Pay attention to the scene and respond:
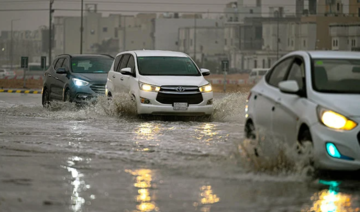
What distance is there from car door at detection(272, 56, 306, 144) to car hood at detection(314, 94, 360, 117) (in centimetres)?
25

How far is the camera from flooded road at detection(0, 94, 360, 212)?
8.19m

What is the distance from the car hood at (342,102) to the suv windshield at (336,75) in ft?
0.78

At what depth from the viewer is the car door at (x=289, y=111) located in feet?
33.5

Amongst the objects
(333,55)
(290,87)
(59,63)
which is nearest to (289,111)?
(290,87)

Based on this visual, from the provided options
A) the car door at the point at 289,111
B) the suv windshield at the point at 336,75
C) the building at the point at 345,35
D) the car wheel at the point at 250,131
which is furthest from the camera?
the building at the point at 345,35

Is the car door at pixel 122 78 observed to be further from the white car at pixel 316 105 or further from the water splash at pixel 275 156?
the water splash at pixel 275 156

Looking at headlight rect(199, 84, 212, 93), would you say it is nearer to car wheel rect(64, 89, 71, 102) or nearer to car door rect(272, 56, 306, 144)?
car wheel rect(64, 89, 71, 102)

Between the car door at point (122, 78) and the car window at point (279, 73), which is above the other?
the car window at point (279, 73)

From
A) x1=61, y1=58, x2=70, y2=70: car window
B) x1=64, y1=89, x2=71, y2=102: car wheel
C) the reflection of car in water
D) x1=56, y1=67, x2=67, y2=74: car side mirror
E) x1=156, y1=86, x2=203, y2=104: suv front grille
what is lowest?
the reflection of car in water

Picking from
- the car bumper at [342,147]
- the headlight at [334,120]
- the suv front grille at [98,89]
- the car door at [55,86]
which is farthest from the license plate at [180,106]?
the car bumper at [342,147]

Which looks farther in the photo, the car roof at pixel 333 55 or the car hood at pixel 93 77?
the car hood at pixel 93 77

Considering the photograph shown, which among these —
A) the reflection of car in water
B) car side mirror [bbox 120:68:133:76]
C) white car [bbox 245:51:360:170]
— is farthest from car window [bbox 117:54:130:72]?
the reflection of car in water

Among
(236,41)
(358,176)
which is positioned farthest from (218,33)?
(358,176)

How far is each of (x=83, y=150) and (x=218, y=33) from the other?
172m
